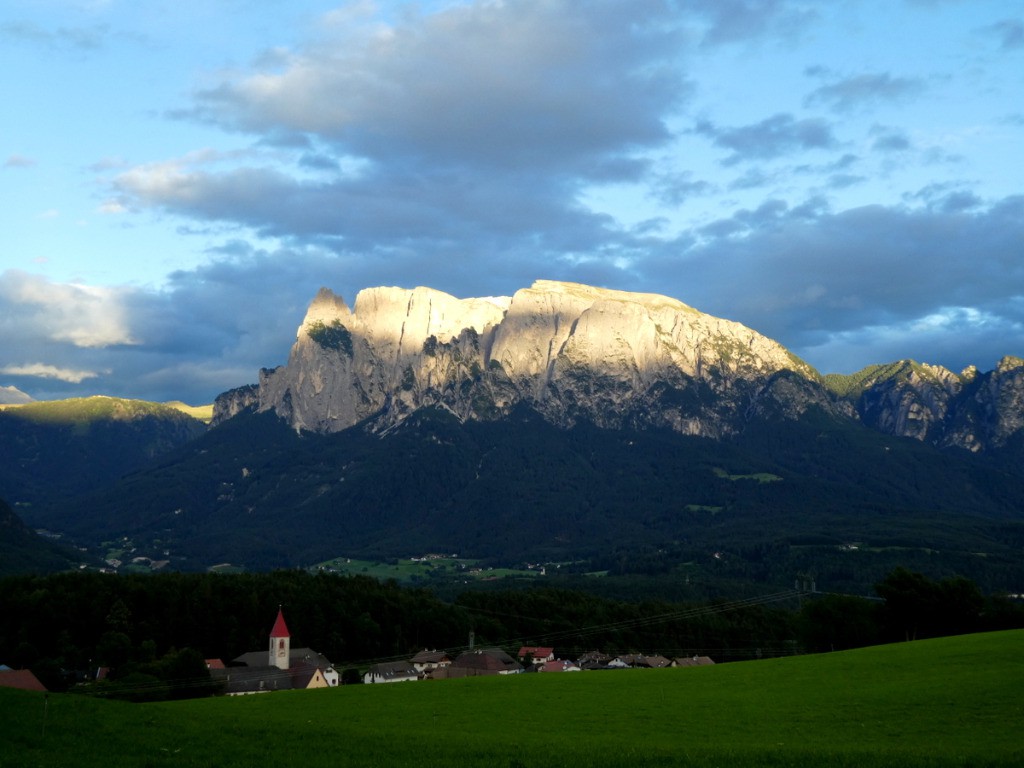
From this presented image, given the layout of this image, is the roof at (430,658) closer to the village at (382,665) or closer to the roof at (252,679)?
the village at (382,665)

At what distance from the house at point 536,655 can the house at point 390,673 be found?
1628cm

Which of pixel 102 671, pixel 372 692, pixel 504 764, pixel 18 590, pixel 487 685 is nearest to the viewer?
pixel 504 764

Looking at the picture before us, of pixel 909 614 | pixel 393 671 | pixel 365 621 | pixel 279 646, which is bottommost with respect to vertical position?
pixel 393 671

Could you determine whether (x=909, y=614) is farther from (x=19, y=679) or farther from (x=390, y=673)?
(x=19, y=679)

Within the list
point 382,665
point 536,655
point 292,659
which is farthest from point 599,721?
point 536,655

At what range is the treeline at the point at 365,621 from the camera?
10856cm

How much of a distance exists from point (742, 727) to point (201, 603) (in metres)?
104

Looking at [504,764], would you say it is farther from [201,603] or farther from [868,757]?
[201,603]

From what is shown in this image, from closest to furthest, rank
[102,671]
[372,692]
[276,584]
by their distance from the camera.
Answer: [372,692]
[102,671]
[276,584]

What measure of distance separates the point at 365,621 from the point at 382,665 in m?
17.5

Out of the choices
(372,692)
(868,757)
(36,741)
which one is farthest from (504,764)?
(372,692)

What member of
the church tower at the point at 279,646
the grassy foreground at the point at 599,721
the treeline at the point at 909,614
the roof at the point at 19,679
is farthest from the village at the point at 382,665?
the grassy foreground at the point at 599,721

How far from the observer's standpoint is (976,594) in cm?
11094

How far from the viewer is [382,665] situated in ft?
392
